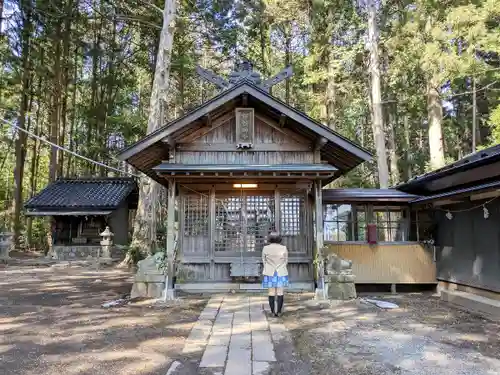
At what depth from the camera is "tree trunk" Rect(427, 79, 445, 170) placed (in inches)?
620

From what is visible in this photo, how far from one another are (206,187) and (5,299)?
5326 mm

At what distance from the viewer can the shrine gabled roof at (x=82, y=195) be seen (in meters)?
20.1

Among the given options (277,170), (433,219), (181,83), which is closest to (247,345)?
(277,170)

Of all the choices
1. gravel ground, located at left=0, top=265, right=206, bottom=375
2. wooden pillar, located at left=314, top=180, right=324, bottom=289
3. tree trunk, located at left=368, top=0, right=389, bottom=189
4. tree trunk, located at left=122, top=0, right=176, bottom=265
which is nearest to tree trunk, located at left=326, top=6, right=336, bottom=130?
tree trunk, located at left=368, top=0, right=389, bottom=189

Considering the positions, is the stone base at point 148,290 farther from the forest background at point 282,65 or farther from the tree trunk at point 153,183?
the forest background at point 282,65

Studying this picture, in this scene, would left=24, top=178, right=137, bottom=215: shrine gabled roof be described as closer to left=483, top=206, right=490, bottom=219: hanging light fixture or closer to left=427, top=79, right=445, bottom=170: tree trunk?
left=427, top=79, right=445, bottom=170: tree trunk

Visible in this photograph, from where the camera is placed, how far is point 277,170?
8.95 meters

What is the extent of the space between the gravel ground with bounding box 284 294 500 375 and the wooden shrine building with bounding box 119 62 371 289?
Answer: 174cm

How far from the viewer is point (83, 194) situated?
840 inches

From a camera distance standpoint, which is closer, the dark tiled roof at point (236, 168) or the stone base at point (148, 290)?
the dark tiled roof at point (236, 168)

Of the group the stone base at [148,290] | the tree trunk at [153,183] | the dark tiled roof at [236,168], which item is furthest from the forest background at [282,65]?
the stone base at [148,290]

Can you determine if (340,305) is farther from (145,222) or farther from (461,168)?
(145,222)

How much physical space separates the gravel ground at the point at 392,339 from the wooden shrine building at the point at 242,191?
68.6 inches

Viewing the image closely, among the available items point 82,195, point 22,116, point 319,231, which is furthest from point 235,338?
point 22,116
